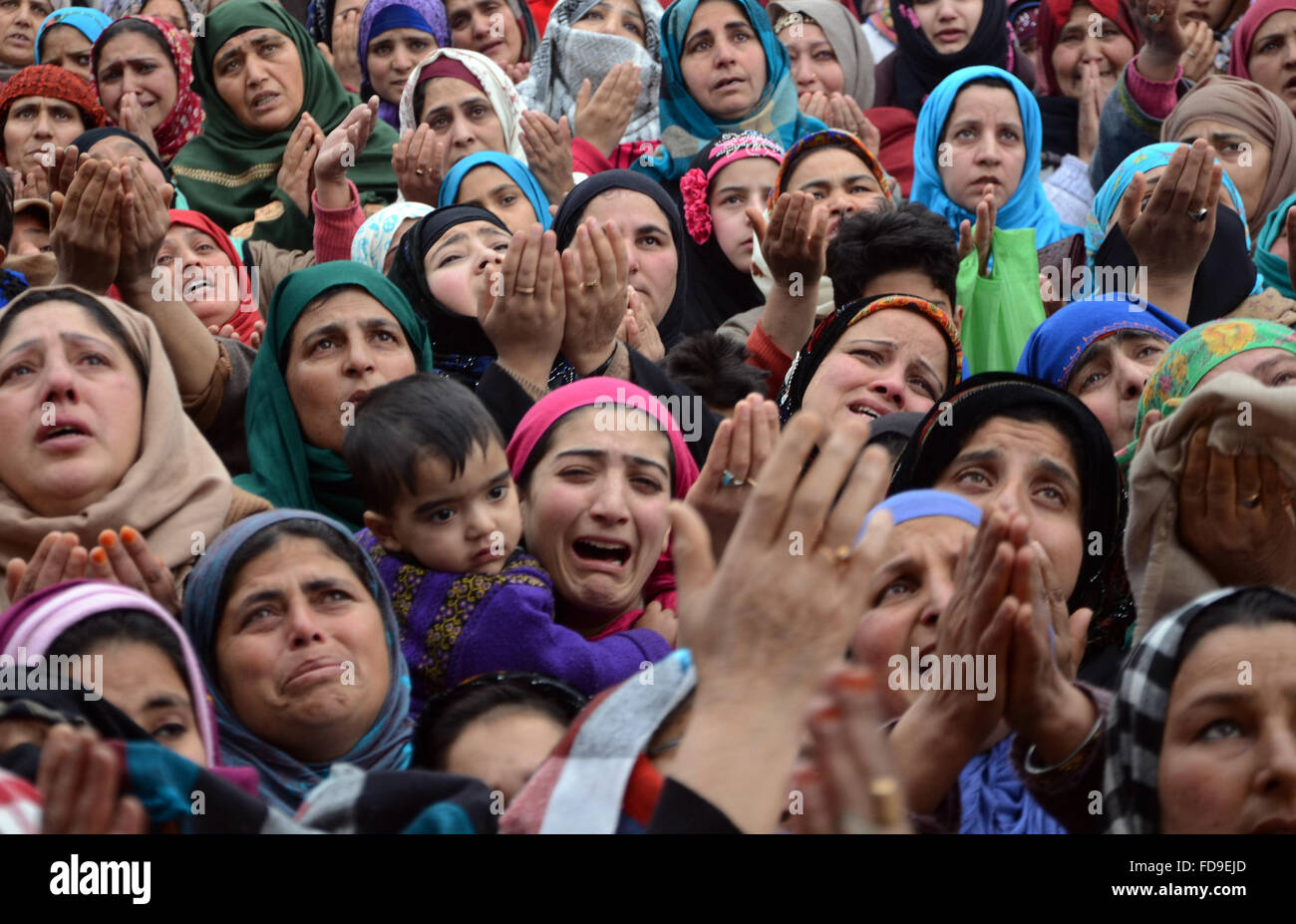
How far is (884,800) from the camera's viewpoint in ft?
4.28

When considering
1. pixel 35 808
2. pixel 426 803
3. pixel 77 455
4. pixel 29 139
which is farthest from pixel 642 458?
pixel 29 139

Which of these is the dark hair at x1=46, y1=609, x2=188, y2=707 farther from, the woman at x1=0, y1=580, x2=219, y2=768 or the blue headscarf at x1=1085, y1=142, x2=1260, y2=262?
the blue headscarf at x1=1085, y1=142, x2=1260, y2=262

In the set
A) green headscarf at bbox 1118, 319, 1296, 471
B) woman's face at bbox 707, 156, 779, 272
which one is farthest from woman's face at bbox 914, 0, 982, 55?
green headscarf at bbox 1118, 319, 1296, 471

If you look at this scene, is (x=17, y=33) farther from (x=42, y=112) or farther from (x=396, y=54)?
(x=396, y=54)

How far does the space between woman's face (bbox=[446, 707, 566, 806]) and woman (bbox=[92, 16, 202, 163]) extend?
389 cm

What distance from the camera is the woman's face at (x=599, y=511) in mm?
3320

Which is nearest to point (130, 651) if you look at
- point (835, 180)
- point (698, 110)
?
point (835, 180)

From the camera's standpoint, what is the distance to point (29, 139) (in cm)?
560

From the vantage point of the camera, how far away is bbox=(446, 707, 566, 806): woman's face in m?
2.54

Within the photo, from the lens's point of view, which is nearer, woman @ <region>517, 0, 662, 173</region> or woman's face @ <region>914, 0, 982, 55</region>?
woman @ <region>517, 0, 662, 173</region>

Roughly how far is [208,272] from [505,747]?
2362 mm

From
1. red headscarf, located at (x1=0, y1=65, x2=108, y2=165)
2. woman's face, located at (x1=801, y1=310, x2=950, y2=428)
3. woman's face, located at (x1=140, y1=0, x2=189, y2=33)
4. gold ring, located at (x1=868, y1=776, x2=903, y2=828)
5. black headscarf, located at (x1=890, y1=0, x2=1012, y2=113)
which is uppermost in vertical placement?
woman's face, located at (x1=140, y1=0, x2=189, y2=33)

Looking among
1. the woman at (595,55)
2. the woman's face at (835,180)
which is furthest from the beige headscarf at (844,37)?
the woman's face at (835,180)
